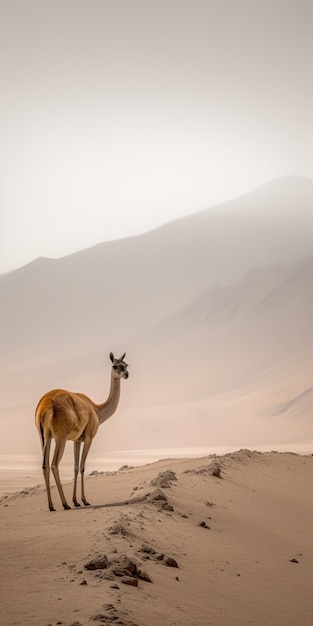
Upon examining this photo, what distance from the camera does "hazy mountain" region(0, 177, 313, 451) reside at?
225ft

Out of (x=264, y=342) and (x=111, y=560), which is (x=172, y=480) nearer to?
(x=111, y=560)

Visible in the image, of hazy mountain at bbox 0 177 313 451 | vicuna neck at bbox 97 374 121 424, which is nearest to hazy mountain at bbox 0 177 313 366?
hazy mountain at bbox 0 177 313 451

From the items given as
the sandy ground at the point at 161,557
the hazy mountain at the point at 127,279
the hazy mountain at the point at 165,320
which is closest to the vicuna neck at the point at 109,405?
the sandy ground at the point at 161,557

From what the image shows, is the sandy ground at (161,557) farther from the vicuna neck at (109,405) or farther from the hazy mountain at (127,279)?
the hazy mountain at (127,279)

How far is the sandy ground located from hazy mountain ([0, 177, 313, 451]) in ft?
121

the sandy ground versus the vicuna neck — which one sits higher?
the vicuna neck

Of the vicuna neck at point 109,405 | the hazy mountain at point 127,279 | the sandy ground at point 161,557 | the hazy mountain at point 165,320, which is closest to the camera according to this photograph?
the sandy ground at point 161,557

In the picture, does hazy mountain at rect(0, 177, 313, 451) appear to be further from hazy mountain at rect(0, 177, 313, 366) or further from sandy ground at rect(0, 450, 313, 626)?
sandy ground at rect(0, 450, 313, 626)

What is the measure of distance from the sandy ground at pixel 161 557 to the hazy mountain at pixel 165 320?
36.8m

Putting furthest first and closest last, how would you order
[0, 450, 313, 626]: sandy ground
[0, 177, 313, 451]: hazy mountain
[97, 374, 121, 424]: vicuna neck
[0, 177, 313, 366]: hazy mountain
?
[0, 177, 313, 366]: hazy mountain → [0, 177, 313, 451]: hazy mountain → [97, 374, 121, 424]: vicuna neck → [0, 450, 313, 626]: sandy ground

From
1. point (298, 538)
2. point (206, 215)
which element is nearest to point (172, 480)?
point (298, 538)

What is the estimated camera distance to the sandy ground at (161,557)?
17.3ft

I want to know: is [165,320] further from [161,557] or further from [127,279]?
[161,557]

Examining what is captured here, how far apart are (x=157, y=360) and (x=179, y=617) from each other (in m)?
75.0
